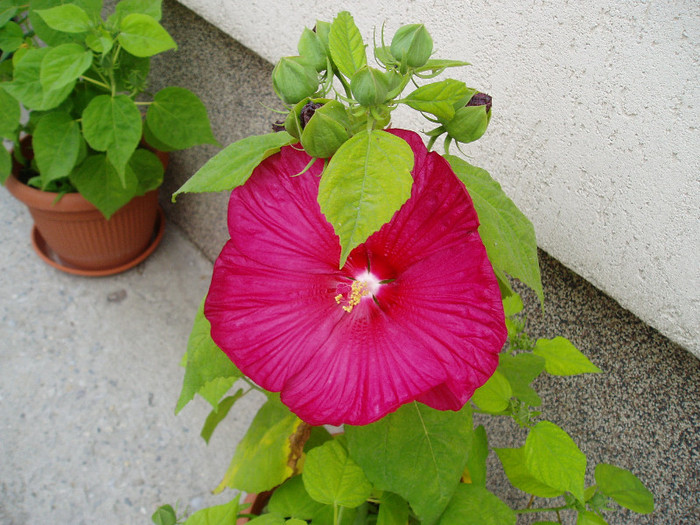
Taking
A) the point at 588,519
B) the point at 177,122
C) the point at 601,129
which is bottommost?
the point at 177,122

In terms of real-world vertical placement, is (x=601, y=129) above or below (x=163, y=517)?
above

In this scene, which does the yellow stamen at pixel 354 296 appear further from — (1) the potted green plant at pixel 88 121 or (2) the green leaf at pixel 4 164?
(2) the green leaf at pixel 4 164

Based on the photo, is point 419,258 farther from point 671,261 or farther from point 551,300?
point 551,300

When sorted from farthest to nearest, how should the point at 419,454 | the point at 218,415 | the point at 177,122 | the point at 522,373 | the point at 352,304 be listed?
1. the point at 177,122
2. the point at 218,415
3. the point at 522,373
4. the point at 419,454
5. the point at 352,304

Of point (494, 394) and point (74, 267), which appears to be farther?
point (74, 267)

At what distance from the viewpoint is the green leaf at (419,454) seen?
2.27ft

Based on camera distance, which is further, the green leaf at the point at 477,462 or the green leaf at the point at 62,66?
the green leaf at the point at 62,66

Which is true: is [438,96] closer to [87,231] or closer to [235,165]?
[235,165]

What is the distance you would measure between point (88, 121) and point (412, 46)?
0.93 metres

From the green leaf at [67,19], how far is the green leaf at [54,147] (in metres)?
0.26

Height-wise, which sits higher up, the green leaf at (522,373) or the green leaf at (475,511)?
the green leaf at (522,373)

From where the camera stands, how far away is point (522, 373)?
807mm

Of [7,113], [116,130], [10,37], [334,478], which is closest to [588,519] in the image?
[334,478]

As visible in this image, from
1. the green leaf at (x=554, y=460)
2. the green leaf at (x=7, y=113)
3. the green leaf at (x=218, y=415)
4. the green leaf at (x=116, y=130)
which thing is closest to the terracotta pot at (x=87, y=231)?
the green leaf at (x=7, y=113)
